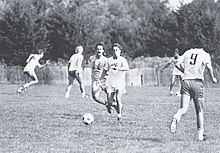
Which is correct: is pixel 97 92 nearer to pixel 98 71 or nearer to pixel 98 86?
pixel 98 86

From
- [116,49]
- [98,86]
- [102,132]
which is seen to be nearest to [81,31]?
[98,86]

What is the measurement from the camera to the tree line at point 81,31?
57.5 m

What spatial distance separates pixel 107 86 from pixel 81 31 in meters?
46.1

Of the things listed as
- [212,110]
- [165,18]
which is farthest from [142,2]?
[212,110]

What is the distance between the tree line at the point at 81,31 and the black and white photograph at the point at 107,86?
0.34 ft

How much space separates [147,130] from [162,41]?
52.5 m

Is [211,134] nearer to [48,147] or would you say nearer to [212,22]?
[48,147]

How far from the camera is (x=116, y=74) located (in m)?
15.5

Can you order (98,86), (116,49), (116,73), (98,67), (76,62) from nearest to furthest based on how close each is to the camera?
(116,49) → (116,73) → (98,86) → (98,67) → (76,62)

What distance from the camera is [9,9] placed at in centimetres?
5828

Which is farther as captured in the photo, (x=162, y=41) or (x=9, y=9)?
(x=162, y=41)

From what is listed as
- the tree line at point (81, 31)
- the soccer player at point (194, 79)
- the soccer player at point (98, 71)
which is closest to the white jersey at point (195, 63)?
the soccer player at point (194, 79)

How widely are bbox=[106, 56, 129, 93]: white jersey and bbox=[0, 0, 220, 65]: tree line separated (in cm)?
3953

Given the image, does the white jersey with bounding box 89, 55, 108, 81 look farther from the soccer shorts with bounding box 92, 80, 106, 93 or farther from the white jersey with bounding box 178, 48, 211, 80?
the white jersey with bounding box 178, 48, 211, 80
